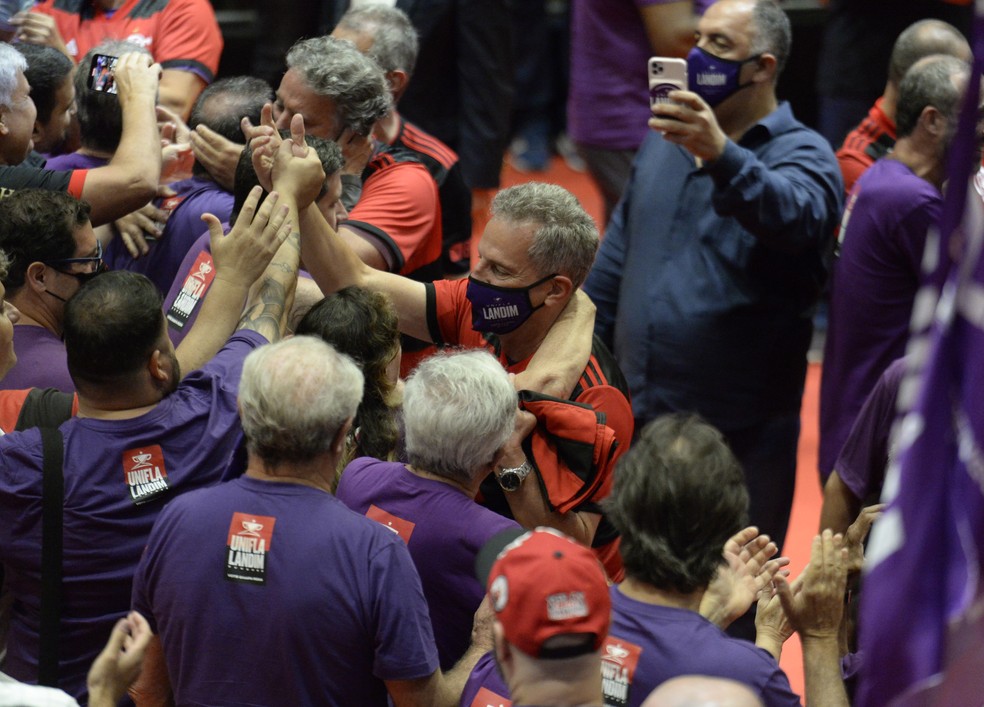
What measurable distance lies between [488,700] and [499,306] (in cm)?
122

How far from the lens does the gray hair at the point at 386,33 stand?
489 centimetres

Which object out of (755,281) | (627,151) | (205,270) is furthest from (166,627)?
(627,151)

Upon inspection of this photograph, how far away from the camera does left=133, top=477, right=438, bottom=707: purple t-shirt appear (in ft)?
8.13

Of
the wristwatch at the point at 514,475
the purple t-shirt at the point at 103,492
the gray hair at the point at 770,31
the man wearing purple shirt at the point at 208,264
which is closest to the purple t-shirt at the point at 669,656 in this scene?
the wristwatch at the point at 514,475

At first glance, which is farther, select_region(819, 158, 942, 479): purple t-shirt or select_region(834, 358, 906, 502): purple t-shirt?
select_region(819, 158, 942, 479): purple t-shirt

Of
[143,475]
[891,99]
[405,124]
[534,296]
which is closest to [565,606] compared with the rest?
[143,475]

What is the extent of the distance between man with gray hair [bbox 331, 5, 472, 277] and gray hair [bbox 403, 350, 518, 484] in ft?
6.78

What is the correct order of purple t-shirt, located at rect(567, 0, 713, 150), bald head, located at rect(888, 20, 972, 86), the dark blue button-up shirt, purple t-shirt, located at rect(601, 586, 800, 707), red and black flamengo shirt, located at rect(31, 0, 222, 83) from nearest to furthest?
1. purple t-shirt, located at rect(601, 586, 800, 707)
2. the dark blue button-up shirt
3. bald head, located at rect(888, 20, 972, 86)
4. red and black flamengo shirt, located at rect(31, 0, 222, 83)
5. purple t-shirt, located at rect(567, 0, 713, 150)

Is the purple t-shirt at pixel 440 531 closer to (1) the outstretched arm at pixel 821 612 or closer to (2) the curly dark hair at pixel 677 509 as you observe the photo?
(2) the curly dark hair at pixel 677 509

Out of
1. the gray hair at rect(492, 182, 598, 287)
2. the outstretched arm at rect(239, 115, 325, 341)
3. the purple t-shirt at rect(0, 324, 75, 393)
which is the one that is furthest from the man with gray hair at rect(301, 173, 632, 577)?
the purple t-shirt at rect(0, 324, 75, 393)

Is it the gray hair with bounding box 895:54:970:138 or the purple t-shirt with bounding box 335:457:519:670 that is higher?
the gray hair with bounding box 895:54:970:138

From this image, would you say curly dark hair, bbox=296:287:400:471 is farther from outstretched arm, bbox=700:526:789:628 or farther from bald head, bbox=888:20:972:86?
bald head, bbox=888:20:972:86

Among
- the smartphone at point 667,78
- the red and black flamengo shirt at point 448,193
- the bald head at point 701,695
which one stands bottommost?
the red and black flamengo shirt at point 448,193

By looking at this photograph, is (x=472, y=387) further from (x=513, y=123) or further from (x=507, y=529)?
(x=513, y=123)
